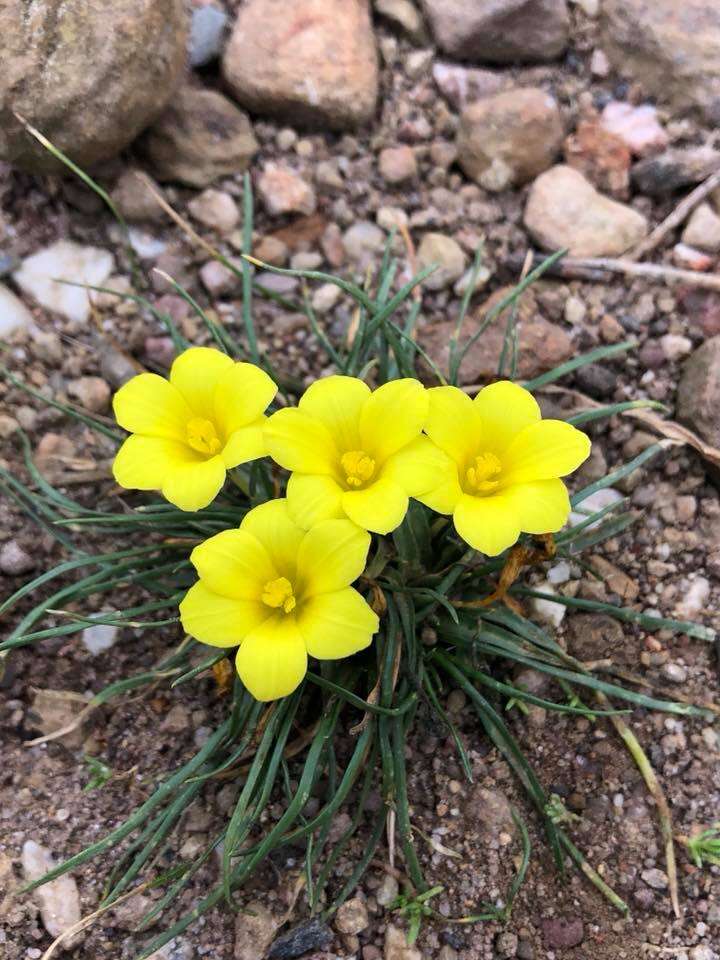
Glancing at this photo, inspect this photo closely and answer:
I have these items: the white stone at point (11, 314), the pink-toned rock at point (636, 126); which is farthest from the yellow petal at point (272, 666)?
the pink-toned rock at point (636, 126)

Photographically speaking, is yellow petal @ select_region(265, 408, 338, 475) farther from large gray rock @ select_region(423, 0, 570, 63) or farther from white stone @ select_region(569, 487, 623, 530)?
large gray rock @ select_region(423, 0, 570, 63)

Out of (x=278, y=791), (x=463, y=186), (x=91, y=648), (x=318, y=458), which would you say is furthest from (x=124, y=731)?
(x=463, y=186)

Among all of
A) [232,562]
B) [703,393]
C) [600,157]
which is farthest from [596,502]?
[600,157]

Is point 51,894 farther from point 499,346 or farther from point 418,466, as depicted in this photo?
point 499,346

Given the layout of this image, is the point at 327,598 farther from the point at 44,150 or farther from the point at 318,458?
the point at 44,150

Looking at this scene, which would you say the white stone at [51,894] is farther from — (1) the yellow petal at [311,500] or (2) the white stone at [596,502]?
(2) the white stone at [596,502]
